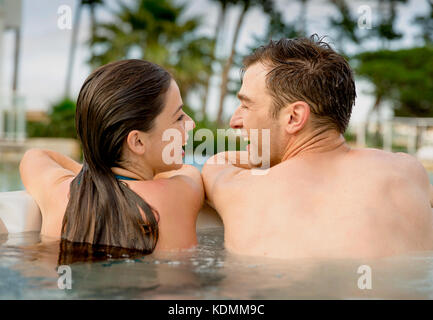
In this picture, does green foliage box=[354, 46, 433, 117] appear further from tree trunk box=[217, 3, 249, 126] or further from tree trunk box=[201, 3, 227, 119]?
tree trunk box=[201, 3, 227, 119]

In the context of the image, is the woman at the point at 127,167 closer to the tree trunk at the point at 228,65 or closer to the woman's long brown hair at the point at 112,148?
the woman's long brown hair at the point at 112,148

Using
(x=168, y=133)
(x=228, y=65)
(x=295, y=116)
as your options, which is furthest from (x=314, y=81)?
(x=228, y=65)

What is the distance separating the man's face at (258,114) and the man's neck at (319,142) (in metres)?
0.08

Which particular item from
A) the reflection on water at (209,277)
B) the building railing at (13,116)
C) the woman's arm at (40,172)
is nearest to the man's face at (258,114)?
the reflection on water at (209,277)

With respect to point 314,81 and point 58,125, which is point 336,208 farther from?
point 58,125

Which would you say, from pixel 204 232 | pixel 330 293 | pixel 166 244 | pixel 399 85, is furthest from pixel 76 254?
pixel 399 85

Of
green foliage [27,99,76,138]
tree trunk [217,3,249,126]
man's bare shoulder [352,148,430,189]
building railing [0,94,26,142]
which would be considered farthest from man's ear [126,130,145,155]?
tree trunk [217,3,249,126]

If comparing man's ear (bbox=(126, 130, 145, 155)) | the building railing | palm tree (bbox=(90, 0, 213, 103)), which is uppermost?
palm tree (bbox=(90, 0, 213, 103))

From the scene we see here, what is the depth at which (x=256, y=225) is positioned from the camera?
1935mm

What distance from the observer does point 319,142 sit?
2.02 m

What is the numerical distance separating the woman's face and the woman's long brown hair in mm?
29

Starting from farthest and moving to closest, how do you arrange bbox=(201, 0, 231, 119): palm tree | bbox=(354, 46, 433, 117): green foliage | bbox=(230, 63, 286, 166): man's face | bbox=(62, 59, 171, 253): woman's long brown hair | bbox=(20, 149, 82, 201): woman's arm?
bbox=(201, 0, 231, 119): palm tree
bbox=(354, 46, 433, 117): green foliage
bbox=(20, 149, 82, 201): woman's arm
bbox=(230, 63, 286, 166): man's face
bbox=(62, 59, 171, 253): woman's long brown hair

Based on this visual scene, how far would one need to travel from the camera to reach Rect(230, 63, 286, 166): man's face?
2.09 metres
